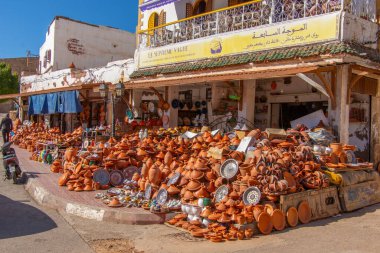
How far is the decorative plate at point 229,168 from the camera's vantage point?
6848 mm

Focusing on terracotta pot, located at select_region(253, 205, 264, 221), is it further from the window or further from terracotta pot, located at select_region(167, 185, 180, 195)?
the window

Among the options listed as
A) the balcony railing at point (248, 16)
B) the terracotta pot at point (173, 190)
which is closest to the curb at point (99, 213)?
the terracotta pot at point (173, 190)

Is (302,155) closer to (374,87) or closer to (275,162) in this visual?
(275,162)

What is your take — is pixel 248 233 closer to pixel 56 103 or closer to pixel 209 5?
pixel 209 5

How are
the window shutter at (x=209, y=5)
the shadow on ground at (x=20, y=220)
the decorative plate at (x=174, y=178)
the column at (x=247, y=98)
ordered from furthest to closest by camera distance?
the window shutter at (x=209, y=5) → the column at (x=247, y=98) → the decorative plate at (x=174, y=178) → the shadow on ground at (x=20, y=220)

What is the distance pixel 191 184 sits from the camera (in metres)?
6.84

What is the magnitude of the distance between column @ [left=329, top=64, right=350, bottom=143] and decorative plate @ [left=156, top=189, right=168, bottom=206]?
474 cm

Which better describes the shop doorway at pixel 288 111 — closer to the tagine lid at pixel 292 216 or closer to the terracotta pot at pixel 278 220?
the tagine lid at pixel 292 216

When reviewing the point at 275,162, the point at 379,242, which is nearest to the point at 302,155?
the point at 275,162

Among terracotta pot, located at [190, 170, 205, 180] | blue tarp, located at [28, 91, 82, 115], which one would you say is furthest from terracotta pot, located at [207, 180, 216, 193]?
blue tarp, located at [28, 91, 82, 115]

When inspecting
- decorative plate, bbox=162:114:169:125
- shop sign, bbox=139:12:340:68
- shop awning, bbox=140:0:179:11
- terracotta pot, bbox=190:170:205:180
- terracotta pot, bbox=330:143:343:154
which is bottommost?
terracotta pot, bbox=190:170:205:180

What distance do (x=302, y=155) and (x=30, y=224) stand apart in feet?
16.6

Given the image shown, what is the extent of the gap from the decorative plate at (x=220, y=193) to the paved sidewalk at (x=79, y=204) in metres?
1.02

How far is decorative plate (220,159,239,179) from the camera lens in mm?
6848
